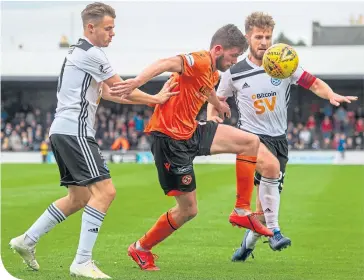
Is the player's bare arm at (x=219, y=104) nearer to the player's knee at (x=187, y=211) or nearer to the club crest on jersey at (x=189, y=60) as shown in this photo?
the club crest on jersey at (x=189, y=60)

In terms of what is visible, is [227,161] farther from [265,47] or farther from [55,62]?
[265,47]

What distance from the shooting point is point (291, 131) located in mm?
40094

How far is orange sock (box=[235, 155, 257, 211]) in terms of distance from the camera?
8.52 m

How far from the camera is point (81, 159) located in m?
7.68

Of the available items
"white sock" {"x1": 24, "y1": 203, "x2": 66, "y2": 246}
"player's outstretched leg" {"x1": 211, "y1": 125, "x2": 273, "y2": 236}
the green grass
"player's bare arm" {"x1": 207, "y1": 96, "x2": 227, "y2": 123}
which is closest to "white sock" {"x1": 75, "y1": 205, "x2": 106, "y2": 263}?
the green grass

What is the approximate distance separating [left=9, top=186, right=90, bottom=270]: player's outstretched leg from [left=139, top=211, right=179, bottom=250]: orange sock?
900 mm

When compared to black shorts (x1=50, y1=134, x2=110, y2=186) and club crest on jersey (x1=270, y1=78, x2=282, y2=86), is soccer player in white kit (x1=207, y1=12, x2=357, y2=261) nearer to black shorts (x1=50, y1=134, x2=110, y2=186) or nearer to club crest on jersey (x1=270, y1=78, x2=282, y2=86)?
club crest on jersey (x1=270, y1=78, x2=282, y2=86)

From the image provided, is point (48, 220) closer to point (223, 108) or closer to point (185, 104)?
point (185, 104)

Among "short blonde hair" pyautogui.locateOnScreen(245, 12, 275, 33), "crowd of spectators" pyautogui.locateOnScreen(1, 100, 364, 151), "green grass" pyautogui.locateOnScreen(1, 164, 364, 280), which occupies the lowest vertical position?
"crowd of spectators" pyautogui.locateOnScreen(1, 100, 364, 151)

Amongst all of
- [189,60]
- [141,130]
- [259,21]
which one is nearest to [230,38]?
[189,60]

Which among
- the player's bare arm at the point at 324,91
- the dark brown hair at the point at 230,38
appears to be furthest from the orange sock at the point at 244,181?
the dark brown hair at the point at 230,38

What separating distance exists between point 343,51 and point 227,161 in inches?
370

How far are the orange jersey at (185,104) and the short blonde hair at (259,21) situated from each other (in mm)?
904

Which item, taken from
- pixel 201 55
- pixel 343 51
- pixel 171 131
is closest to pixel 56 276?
pixel 171 131
